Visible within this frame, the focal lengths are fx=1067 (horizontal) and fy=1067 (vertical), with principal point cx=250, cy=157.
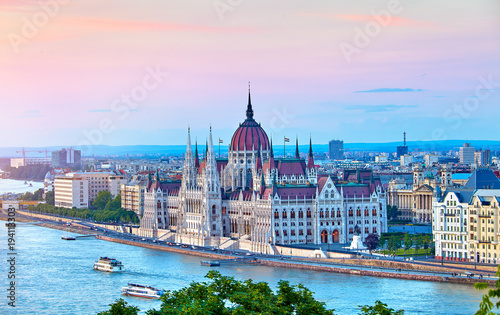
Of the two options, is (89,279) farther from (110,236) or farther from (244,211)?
(110,236)

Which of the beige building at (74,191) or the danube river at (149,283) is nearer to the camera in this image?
the danube river at (149,283)

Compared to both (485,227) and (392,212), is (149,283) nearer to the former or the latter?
(485,227)

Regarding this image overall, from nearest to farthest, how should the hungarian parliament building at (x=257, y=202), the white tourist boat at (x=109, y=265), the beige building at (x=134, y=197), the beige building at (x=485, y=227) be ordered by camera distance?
the beige building at (x=485, y=227), the white tourist boat at (x=109, y=265), the hungarian parliament building at (x=257, y=202), the beige building at (x=134, y=197)

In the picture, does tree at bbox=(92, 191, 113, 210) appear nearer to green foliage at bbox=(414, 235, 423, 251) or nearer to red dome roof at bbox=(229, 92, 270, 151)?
red dome roof at bbox=(229, 92, 270, 151)

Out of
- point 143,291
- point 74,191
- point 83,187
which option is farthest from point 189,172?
point 83,187

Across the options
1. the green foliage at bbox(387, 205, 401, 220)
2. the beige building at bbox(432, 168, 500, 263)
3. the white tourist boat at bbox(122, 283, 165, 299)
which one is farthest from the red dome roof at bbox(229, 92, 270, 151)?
the white tourist boat at bbox(122, 283, 165, 299)

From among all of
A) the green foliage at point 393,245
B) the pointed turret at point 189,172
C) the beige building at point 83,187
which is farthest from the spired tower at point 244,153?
the beige building at point 83,187

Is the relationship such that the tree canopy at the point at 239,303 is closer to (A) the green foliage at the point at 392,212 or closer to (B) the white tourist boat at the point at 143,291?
(B) the white tourist boat at the point at 143,291
